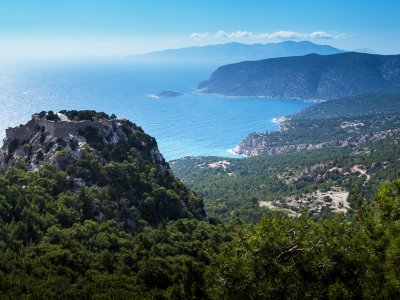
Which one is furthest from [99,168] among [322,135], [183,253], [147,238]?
[322,135]

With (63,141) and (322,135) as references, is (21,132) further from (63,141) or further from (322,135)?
(322,135)

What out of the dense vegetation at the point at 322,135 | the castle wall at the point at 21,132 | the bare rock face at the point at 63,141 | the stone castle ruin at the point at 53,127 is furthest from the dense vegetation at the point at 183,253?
the dense vegetation at the point at 322,135

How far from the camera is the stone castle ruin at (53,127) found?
5253cm

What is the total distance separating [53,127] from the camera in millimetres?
52531

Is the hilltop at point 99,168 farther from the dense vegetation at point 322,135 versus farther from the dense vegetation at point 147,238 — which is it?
the dense vegetation at point 322,135

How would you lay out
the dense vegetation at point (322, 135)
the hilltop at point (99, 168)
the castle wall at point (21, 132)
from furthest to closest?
the dense vegetation at point (322, 135)
the castle wall at point (21, 132)
the hilltop at point (99, 168)

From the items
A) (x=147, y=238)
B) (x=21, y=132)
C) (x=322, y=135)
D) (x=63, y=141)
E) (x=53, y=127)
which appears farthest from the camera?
(x=322, y=135)

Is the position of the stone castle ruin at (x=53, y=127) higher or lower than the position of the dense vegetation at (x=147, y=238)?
higher

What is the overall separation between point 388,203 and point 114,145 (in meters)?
44.4

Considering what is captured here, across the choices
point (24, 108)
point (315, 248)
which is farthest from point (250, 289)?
point (24, 108)

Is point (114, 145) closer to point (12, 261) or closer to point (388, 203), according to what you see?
point (12, 261)

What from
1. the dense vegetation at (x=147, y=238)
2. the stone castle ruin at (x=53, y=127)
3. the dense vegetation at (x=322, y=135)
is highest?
the stone castle ruin at (x=53, y=127)

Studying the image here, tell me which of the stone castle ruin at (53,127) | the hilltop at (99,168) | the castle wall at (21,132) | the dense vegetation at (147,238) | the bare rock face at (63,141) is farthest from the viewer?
the castle wall at (21,132)

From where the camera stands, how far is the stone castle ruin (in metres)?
52.5
